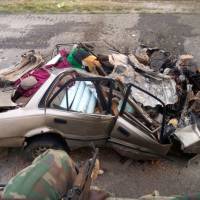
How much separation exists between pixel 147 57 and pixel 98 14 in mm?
5411

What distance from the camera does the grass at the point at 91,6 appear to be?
14.2 meters

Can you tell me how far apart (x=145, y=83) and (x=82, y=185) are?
424 centimetres

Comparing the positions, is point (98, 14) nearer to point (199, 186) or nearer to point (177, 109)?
point (177, 109)

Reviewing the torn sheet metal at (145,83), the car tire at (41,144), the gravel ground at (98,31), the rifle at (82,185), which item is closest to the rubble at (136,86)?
the torn sheet metal at (145,83)

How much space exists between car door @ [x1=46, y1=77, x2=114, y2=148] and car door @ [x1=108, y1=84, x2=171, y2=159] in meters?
0.20

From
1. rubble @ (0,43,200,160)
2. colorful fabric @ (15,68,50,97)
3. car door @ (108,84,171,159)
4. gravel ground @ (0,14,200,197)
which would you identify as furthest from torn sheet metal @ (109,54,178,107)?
gravel ground @ (0,14,200,197)

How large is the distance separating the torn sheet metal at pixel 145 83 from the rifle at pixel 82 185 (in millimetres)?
3254

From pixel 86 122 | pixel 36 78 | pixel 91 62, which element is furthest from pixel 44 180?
pixel 91 62

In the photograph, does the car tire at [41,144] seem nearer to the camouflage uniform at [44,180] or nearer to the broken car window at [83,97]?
the broken car window at [83,97]

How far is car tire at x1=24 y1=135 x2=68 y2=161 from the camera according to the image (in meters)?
7.22

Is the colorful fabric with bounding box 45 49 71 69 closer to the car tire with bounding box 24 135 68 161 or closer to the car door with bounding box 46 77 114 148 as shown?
the car door with bounding box 46 77 114 148

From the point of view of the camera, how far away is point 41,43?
12.3m

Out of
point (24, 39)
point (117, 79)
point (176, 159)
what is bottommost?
point (24, 39)

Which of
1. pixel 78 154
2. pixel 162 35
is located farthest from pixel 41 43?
pixel 78 154
